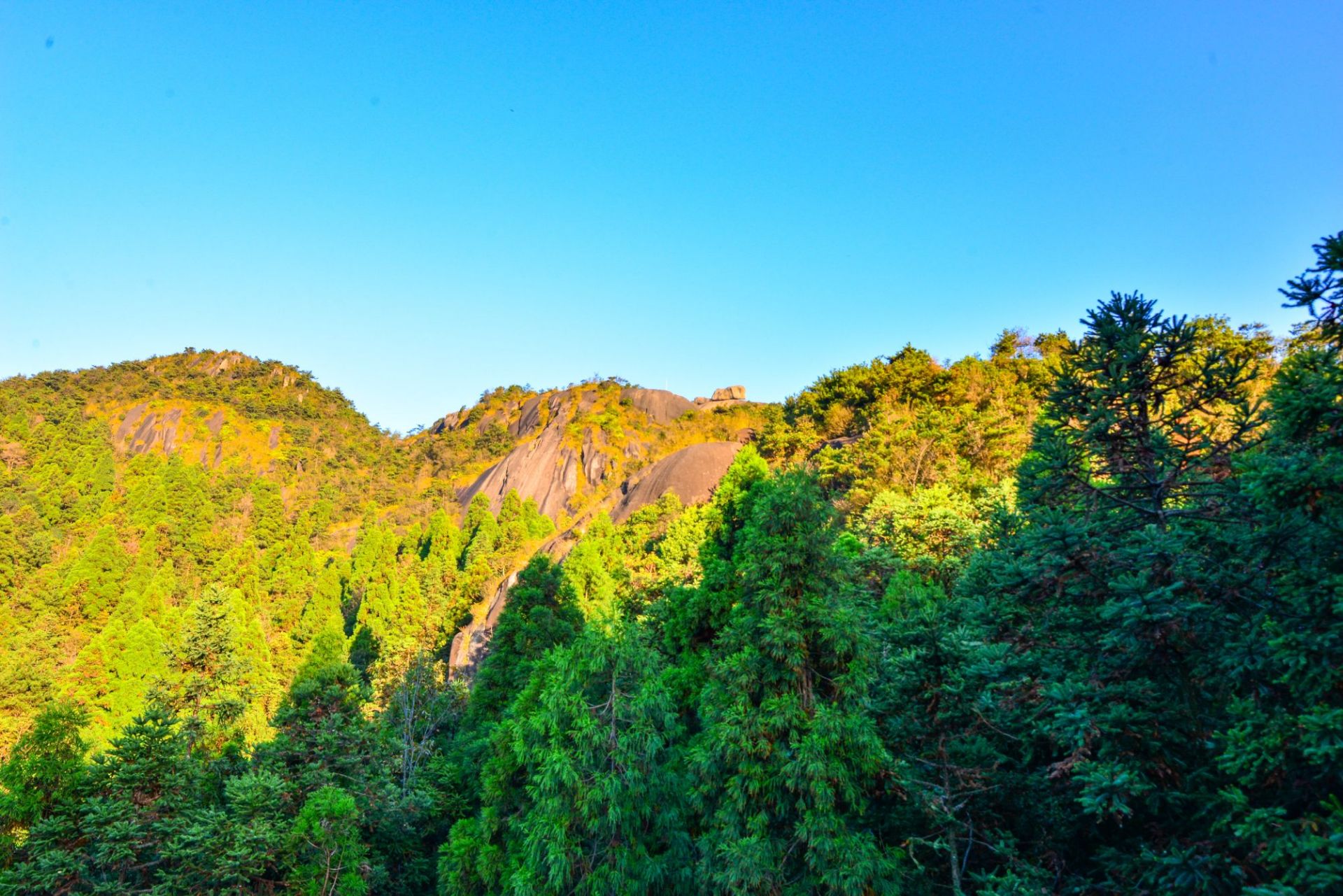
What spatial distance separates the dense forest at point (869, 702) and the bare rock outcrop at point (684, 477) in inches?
612

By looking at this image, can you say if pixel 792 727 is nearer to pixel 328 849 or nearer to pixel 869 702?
pixel 869 702

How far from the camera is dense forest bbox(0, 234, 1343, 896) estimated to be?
6.47m

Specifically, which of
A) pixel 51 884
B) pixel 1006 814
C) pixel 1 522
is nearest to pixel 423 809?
pixel 51 884

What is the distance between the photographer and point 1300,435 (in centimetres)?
641

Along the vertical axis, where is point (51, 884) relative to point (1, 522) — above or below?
below

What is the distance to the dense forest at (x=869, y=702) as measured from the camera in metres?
6.47

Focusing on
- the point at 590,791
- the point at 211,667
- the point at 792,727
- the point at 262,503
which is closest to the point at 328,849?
the point at 590,791

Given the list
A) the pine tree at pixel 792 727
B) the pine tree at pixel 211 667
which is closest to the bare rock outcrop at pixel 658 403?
the pine tree at pixel 211 667

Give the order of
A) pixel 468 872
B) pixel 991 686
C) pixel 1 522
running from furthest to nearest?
pixel 1 522, pixel 468 872, pixel 991 686

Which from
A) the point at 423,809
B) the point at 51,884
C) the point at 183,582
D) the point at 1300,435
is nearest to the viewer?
the point at 1300,435

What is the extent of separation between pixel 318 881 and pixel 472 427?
317ft

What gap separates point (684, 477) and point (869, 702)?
41.3 m

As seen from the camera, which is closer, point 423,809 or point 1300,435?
point 1300,435

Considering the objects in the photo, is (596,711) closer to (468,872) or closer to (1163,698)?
(468,872)
